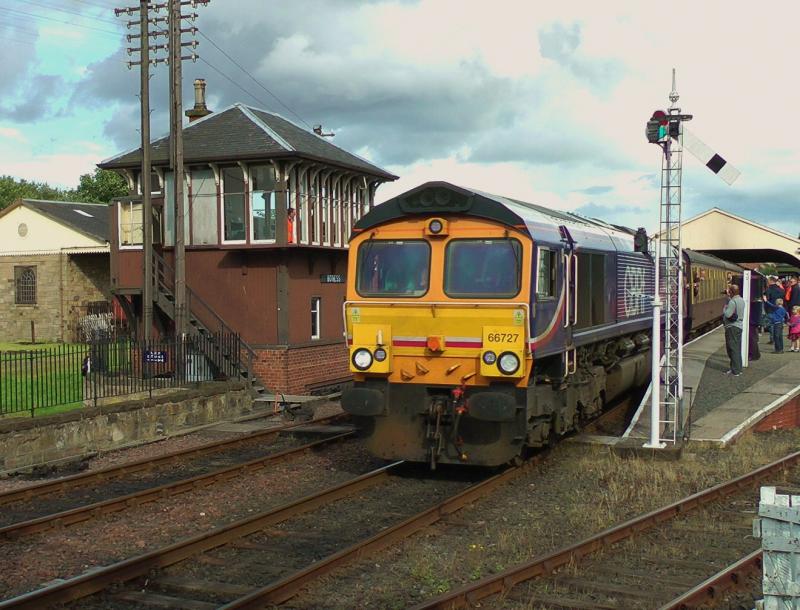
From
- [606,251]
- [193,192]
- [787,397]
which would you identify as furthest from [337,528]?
[193,192]

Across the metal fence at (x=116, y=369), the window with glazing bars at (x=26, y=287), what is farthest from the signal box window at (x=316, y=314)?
the window with glazing bars at (x=26, y=287)

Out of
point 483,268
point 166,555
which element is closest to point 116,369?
point 483,268

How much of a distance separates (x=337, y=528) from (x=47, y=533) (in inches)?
111

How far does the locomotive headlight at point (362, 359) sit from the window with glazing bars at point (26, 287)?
27010mm

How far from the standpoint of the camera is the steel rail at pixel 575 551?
6.12 meters

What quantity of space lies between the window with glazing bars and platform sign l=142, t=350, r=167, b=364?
19.4 m

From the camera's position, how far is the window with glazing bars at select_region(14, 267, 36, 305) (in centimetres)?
3344

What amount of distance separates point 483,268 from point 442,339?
0.94 metres

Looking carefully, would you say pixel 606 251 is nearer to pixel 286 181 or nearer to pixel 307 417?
pixel 307 417

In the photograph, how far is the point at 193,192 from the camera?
67.4 feet

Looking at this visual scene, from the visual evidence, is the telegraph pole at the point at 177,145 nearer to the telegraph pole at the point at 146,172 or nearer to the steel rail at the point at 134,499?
the telegraph pole at the point at 146,172

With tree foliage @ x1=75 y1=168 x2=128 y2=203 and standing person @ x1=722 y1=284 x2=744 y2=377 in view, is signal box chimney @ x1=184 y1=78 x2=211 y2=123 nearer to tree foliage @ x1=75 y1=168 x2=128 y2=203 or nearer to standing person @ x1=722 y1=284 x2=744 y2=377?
standing person @ x1=722 y1=284 x2=744 y2=377

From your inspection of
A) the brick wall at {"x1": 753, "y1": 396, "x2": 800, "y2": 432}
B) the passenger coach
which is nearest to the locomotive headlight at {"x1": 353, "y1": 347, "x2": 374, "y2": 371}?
the passenger coach

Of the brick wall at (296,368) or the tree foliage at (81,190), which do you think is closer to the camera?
the brick wall at (296,368)
